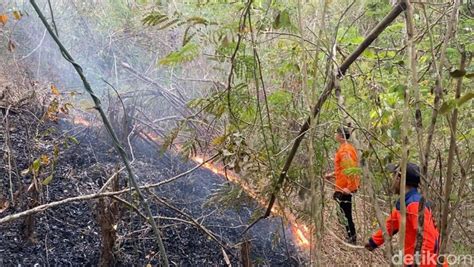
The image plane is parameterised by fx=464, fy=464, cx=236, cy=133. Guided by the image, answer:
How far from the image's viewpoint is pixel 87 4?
885 centimetres

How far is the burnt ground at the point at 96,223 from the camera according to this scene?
133 inches

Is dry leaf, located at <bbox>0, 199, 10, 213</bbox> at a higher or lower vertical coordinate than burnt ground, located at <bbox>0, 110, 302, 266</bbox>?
higher

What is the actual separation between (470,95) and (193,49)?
1129mm

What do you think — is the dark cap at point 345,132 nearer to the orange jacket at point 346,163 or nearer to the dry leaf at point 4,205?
the orange jacket at point 346,163

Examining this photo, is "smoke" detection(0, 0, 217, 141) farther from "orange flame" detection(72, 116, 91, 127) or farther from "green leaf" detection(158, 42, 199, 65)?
"green leaf" detection(158, 42, 199, 65)

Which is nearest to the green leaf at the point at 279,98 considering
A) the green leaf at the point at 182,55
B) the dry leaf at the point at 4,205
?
the green leaf at the point at 182,55

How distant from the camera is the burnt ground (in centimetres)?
338

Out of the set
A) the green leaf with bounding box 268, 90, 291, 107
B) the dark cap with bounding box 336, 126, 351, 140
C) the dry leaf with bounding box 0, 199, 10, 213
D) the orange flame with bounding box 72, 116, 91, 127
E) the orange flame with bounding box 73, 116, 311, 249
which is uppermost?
the green leaf with bounding box 268, 90, 291, 107

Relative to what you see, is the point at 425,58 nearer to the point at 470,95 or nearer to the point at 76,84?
the point at 470,95

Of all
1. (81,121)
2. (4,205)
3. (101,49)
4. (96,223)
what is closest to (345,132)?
(96,223)

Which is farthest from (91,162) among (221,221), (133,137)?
(221,221)

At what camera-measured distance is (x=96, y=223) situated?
3.78 m

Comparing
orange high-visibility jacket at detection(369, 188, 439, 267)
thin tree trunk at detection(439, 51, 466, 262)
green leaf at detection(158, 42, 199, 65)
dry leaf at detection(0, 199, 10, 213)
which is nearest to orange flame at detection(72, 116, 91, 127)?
dry leaf at detection(0, 199, 10, 213)

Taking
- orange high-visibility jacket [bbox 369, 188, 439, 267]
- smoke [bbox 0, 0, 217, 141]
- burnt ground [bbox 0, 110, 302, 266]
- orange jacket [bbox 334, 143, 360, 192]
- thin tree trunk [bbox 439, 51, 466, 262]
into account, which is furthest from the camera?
smoke [bbox 0, 0, 217, 141]
